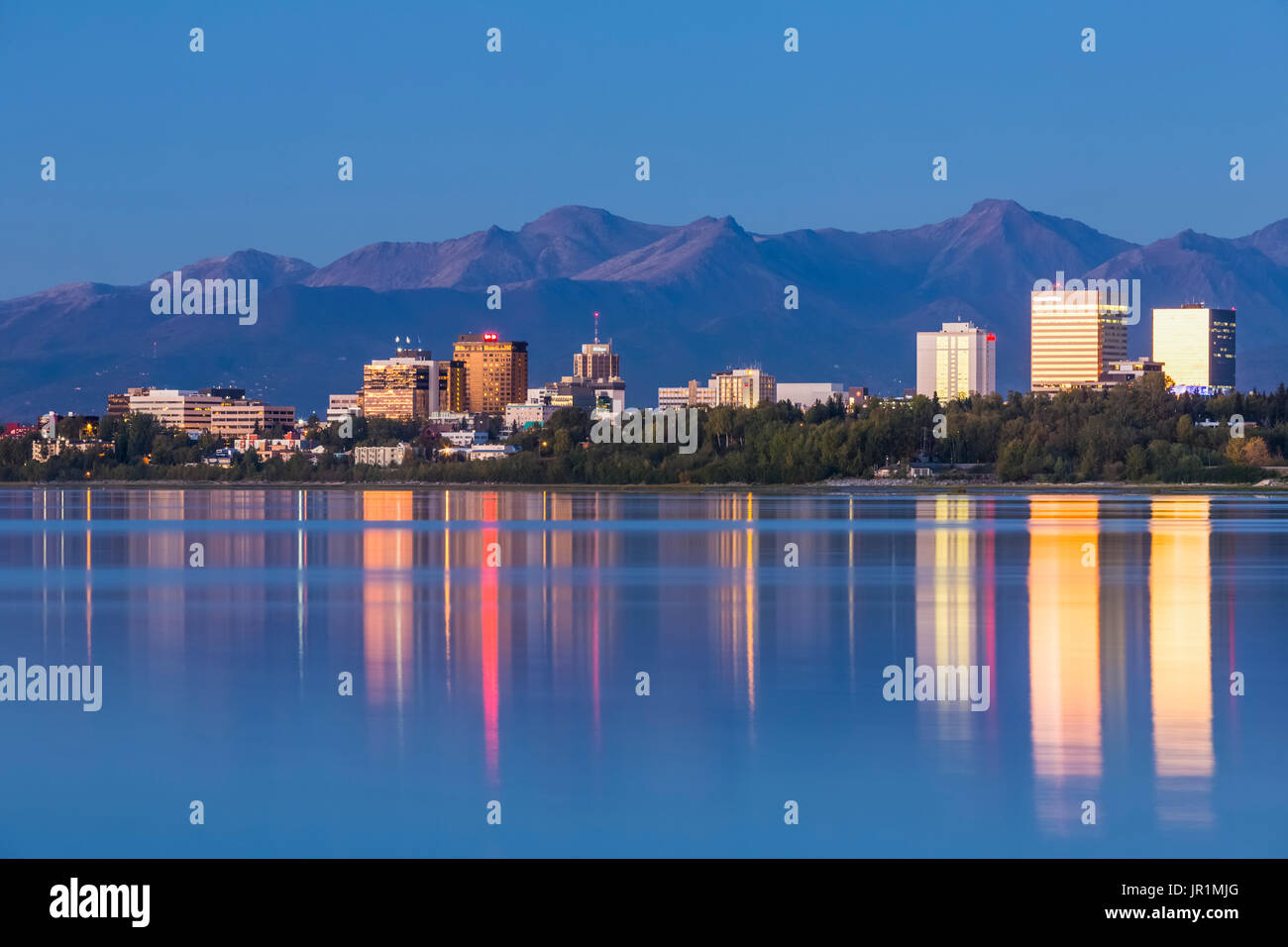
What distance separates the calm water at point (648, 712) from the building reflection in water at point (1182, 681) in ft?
0.25

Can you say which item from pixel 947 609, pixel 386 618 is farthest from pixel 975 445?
pixel 386 618

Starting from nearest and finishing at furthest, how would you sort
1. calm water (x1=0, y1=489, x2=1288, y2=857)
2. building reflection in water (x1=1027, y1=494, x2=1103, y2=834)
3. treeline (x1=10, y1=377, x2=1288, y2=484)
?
calm water (x1=0, y1=489, x2=1288, y2=857) < building reflection in water (x1=1027, y1=494, x2=1103, y2=834) < treeline (x1=10, y1=377, x2=1288, y2=484)

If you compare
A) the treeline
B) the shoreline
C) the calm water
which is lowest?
the calm water

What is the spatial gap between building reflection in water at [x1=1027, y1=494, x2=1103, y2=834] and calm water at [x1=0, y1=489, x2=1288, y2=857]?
8 cm

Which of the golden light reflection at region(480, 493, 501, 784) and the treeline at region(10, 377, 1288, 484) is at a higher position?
the treeline at region(10, 377, 1288, 484)

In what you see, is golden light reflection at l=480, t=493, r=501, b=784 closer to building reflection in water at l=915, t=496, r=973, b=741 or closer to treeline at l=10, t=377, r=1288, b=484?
building reflection in water at l=915, t=496, r=973, b=741

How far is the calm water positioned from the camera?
49.0 feet

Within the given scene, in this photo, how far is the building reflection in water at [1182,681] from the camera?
52.7 ft

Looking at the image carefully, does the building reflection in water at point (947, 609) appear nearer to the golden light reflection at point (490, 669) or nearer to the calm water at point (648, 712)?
the calm water at point (648, 712)

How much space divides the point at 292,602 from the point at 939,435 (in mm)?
123412

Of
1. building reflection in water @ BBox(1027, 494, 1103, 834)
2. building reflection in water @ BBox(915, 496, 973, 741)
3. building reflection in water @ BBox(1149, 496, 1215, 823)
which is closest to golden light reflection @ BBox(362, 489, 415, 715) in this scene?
building reflection in water @ BBox(915, 496, 973, 741)

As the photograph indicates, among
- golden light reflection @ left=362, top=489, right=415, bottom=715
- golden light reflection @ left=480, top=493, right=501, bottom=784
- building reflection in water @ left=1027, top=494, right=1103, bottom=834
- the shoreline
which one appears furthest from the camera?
the shoreline

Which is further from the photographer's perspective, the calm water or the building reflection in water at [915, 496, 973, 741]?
the building reflection in water at [915, 496, 973, 741]
